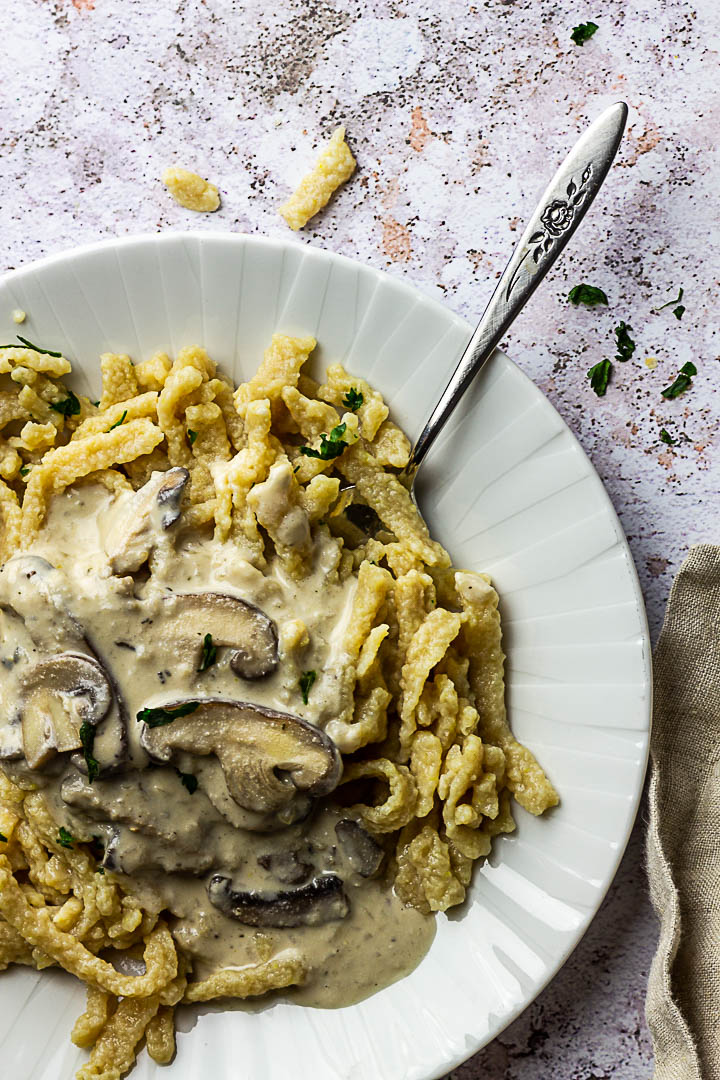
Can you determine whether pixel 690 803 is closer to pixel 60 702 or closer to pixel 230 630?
pixel 230 630

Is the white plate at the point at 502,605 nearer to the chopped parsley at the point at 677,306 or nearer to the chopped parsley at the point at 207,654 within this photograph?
the chopped parsley at the point at 677,306

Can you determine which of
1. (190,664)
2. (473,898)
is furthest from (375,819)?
(190,664)

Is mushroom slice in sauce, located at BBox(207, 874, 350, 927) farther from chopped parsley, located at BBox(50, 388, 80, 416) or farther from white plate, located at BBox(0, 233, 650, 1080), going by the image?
chopped parsley, located at BBox(50, 388, 80, 416)

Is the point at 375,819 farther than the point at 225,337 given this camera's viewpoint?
No

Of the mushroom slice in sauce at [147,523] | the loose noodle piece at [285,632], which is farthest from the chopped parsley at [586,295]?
the mushroom slice in sauce at [147,523]

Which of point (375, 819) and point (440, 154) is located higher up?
point (440, 154)

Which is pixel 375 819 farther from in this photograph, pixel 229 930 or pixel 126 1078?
pixel 126 1078

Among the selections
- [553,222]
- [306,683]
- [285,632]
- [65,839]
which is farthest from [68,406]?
[553,222]

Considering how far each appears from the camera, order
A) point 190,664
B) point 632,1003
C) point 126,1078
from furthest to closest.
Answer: point 632,1003
point 126,1078
point 190,664
